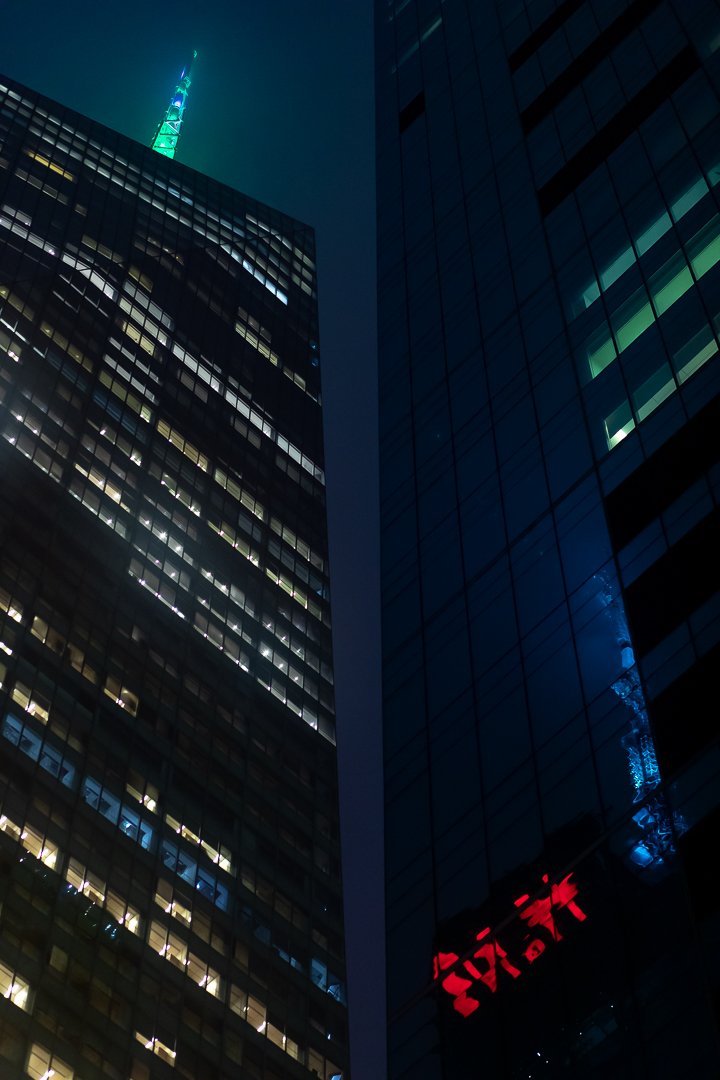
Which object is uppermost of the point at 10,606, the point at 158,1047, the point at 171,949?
the point at 10,606

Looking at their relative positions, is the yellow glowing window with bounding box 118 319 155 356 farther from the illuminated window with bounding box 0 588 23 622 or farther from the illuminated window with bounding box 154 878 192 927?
the illuminated window with bounding box 154 878 192 927

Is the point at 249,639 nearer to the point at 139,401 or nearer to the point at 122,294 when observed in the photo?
the point at 139,401

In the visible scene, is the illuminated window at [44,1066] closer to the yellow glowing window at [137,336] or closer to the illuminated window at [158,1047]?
the illuminated window at [158,1047]

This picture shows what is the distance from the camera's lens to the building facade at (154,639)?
269ft

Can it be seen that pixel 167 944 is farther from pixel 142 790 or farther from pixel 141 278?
pixel 141 278

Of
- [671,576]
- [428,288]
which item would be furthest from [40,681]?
[671,576]

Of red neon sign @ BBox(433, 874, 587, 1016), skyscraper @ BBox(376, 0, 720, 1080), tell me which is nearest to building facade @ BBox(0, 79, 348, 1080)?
skyscraper @ BBox(376, 0, 720, 1080)

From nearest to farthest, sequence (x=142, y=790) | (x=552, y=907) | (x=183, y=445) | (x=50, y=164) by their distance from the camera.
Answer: (x=552, y=907) < (x=142, y=790) < (x=183, y=445) < (x=50, y=164)

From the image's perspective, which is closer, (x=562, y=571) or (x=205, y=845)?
(x=562, y=571)

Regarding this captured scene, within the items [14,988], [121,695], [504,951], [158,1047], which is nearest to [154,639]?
[121,695]

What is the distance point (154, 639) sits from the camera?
10894cm

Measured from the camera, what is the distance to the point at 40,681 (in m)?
94.2

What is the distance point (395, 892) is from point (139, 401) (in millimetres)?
98489

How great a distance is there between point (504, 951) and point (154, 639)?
7407 cm
